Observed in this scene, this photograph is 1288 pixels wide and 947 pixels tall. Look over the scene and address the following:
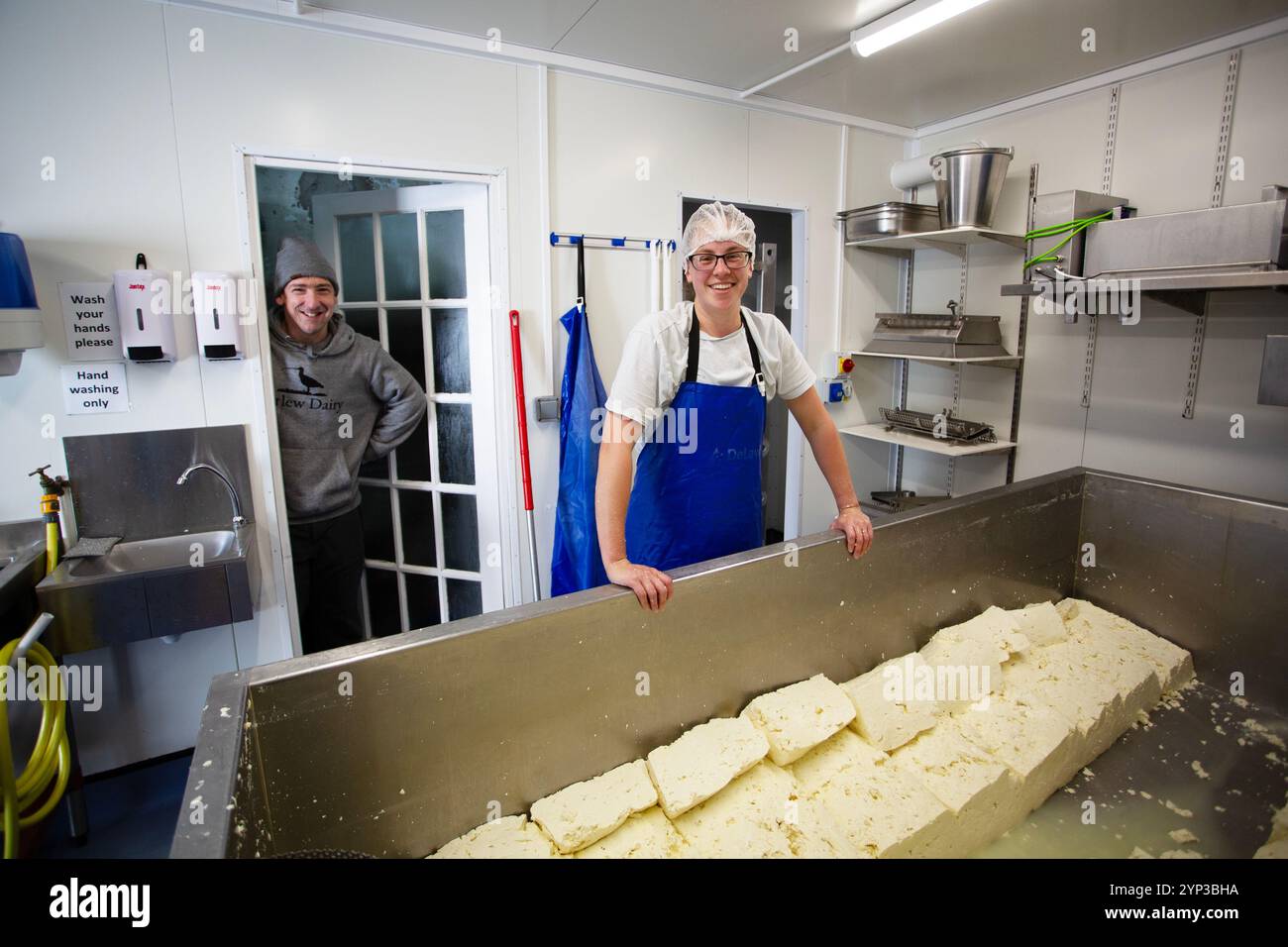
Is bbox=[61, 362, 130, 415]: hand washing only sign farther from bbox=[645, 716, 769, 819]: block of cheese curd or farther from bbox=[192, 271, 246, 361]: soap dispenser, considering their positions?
bbox=[645, 716, 769, 819]: block of cheese curd

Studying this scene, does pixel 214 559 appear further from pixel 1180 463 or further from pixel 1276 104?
pixel 1276 104

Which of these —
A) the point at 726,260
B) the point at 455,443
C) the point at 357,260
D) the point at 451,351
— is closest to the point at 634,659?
the point at 726,260

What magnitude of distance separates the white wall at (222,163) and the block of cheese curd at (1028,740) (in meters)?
1.85

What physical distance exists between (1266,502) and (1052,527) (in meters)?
0.52

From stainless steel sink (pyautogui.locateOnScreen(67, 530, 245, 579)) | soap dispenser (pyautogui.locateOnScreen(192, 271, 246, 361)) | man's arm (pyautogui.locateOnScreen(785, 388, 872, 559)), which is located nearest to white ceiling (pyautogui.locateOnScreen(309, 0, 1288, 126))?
soap dispenser (pyautogui.locateOnScreen(192, 271, 246, 361))

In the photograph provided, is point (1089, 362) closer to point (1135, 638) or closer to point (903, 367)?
point (903, 367)

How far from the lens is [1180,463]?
2615 millimetres

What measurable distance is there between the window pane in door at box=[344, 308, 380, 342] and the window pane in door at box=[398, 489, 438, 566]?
79cm

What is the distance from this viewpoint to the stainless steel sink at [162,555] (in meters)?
1.99

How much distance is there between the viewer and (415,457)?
2.94 m

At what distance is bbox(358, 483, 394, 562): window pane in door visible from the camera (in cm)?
334

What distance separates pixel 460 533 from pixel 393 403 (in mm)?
644

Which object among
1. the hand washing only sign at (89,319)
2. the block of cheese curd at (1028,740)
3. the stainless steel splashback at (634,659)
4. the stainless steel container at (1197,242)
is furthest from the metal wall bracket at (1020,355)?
the hand washing only sign at (89,319)
